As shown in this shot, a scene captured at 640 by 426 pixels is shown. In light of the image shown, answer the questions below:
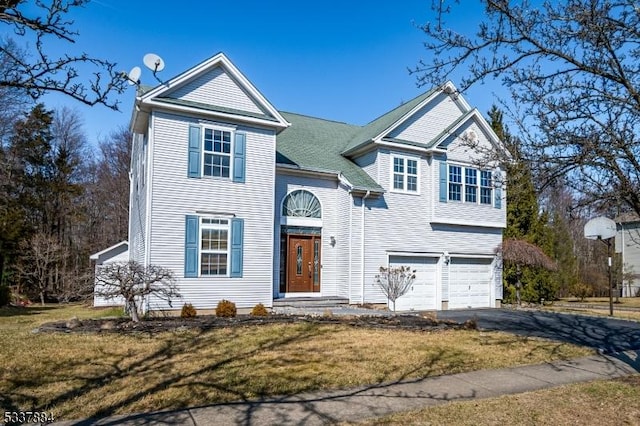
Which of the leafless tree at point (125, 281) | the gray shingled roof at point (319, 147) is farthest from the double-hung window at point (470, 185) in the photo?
the leafless tree at point (125, 281)

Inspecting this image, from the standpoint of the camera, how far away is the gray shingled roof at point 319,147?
16.8 m

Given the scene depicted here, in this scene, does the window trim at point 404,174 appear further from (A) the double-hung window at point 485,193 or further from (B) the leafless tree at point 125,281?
(B) the leafless tree at point 125,281

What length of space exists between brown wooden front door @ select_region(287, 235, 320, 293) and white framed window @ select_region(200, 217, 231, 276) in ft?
8.96

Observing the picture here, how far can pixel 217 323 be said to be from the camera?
35.9 ft

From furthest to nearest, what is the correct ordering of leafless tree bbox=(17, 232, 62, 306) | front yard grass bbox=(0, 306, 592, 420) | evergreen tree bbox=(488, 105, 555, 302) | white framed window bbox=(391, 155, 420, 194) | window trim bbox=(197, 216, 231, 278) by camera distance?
leafless tree bbox=(17, 232, 62, 306), evergreen tree bbox=(488, 105, 555, 302), white framed window bbox=(391, 155, 420, 194), window trim bbox=(197, 216, 231, 278), front yard grass bbox=(0, 306, 592, 420)

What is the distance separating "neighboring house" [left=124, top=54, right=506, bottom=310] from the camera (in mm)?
13641

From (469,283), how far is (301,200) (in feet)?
27.2

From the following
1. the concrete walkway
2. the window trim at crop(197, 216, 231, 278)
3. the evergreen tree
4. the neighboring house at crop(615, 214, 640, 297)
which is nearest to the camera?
the concrete walkway

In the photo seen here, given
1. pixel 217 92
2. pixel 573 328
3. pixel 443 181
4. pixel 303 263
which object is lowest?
pixel 573 328

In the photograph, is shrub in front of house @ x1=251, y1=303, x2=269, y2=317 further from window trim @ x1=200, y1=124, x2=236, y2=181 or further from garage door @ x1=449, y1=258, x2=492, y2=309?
garage door @ x1=449, y1=258, x2=492, y2=309

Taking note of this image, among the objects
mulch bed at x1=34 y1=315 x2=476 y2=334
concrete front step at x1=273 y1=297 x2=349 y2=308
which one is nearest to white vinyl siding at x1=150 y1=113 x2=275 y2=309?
concrete front step at x1=273 y1=297 x2=349 y2=308

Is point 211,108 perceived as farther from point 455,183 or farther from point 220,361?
point 455,183

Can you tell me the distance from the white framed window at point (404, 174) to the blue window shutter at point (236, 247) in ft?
21.1

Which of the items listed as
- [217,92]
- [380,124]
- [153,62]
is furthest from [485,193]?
[153,62]
